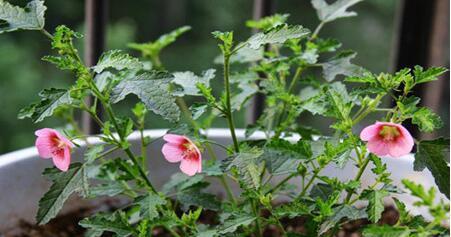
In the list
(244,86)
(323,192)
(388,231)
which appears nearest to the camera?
(388,231)

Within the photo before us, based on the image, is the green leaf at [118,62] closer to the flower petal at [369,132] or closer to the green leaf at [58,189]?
the green leaf at [58,189]

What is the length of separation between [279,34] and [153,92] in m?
0.16

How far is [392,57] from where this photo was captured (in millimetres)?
1498

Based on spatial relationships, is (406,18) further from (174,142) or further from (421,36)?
(174,142)

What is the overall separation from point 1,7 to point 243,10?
13.2 feet

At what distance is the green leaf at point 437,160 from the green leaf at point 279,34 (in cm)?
19

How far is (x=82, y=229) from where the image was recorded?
3.83ft

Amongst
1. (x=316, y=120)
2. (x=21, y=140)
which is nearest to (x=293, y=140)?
(x=21, y=140)

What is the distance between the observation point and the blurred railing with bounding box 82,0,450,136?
1364 mm

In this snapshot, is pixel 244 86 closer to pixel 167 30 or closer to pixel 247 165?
pixel 247 165

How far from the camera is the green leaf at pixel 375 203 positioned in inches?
29.9

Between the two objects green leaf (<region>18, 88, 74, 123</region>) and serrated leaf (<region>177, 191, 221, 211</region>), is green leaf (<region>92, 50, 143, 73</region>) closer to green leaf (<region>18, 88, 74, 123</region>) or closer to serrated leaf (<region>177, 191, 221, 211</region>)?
green leaf (<region>18, 88, 74, 123</region>)

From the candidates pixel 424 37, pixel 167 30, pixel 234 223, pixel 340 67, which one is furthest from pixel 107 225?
pixel 167 30

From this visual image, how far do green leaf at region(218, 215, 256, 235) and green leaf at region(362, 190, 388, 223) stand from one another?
143 millimetres
